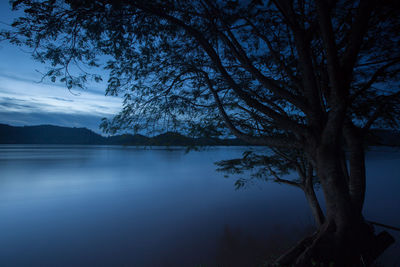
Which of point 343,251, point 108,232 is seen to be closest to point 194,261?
point 108,232

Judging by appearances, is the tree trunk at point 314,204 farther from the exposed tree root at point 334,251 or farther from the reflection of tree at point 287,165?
the exposed tree root at point 334,251

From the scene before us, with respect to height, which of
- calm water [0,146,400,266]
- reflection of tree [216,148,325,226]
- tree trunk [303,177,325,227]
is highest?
reflection of tree [216,148,325,226]

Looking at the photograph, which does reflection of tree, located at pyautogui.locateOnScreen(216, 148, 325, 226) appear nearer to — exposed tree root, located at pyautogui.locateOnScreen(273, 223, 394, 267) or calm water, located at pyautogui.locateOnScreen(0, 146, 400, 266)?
calm water, located at pyautogui.locateOnScreen(0, 146, 400, 266)

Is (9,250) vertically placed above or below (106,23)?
below

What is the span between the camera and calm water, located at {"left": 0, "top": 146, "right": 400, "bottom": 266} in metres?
6.76

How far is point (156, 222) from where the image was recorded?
9938 millimetres

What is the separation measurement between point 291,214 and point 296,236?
110 inches

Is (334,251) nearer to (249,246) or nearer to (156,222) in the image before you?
(249,246)

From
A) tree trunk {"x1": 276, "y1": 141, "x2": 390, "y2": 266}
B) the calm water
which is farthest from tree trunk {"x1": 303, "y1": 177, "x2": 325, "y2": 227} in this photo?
tree trunk {"x1": 276, "y1": 141, "x2": 390, "y2": 266}

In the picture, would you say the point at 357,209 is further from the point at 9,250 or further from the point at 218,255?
the point at 9,250

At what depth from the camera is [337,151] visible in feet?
9.53

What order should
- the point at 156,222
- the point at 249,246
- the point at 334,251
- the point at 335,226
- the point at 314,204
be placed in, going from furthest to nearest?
the point at 156,222
the point at 249,246
the point at 314,204
the point at 335,226
the point at 334,251

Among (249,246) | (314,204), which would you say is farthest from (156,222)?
(314,204)

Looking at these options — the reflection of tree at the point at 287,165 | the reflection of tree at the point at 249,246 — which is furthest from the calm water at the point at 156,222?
the reflection of tree at the point at 287,165
